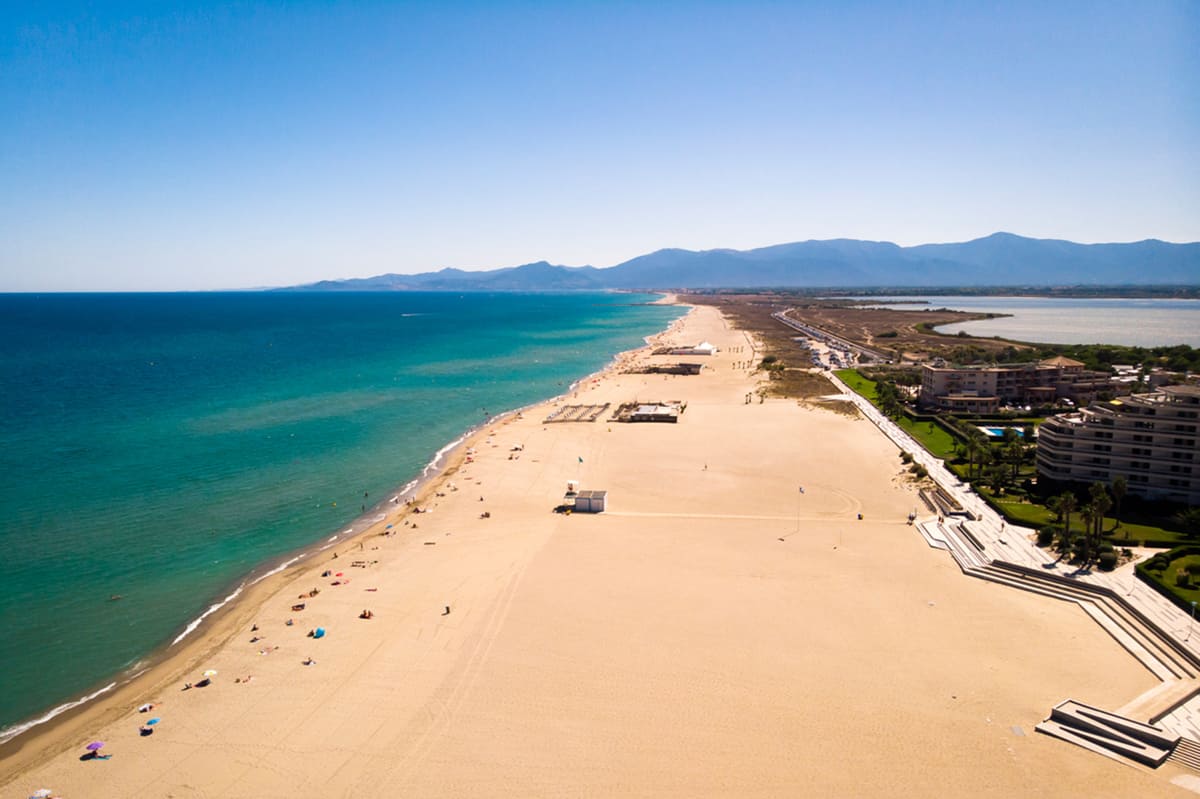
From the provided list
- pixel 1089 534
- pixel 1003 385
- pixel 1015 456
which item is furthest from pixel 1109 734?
pixel 1003 385

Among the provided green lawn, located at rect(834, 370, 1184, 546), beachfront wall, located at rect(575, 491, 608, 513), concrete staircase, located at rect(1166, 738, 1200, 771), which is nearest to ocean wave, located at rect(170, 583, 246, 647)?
beachfront wall, located at rect(575, 491, 608, 513)

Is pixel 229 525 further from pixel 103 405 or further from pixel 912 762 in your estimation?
pixel 103 405

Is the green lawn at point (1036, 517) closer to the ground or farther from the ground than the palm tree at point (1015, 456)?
closer to the ground

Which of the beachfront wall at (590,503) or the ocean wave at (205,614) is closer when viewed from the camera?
the ocean wave at (205,614)

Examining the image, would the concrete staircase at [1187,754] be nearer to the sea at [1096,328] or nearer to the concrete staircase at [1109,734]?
the concrete staircase at [1109,734]

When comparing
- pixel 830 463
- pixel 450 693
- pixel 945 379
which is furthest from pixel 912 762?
pixel 945 379

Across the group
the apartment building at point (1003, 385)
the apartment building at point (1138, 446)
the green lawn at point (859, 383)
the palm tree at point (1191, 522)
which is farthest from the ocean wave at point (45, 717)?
the green lawn at point (859, 383)

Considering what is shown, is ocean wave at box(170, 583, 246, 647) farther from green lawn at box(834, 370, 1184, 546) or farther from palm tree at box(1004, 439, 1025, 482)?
palm tree at box(1004, 439, 1025, 482)

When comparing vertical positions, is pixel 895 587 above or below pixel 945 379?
below
